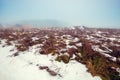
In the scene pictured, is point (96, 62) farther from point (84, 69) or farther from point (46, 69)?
point (46, 69)

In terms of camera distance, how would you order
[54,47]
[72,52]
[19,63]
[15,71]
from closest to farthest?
[15,71] < [19,63] < [72,52] < [54,47]

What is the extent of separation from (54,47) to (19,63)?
470 cm

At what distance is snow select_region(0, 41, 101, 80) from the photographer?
1306 centimetres

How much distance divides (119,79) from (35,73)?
23.6ft

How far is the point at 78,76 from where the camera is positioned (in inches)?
512

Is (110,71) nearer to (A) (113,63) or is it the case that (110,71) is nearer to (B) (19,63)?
(A) (113,63)

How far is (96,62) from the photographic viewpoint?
1483 centimetres

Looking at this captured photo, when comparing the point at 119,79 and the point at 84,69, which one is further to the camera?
the point at 84,69

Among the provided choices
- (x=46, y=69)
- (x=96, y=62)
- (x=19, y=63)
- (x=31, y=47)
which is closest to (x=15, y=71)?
(x=19, y=63)

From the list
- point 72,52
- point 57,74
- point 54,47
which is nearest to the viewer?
point 57,74

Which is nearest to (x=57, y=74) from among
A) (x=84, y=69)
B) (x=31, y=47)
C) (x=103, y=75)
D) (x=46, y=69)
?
(x=46, y=69)

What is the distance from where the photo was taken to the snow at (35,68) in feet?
42.9

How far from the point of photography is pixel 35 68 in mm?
14516

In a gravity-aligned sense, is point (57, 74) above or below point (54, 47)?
below
